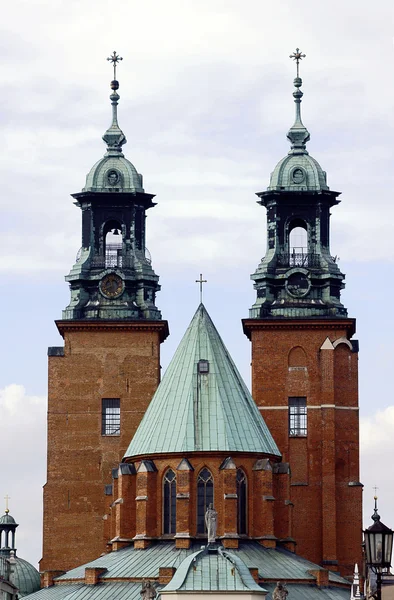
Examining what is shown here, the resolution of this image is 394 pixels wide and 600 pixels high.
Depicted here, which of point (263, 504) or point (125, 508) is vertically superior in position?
point (263, 504)

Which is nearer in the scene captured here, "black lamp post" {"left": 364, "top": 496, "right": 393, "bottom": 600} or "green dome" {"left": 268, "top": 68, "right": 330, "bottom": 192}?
"black lamp post" {"left": 364, "top": 496, "right": 393, "bottom": 600}

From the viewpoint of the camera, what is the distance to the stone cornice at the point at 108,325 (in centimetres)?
10431

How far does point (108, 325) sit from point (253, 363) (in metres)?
8.18

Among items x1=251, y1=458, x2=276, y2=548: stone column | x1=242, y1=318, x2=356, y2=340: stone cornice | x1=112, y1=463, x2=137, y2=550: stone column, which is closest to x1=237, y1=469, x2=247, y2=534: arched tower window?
x1=251, y1=458, x2=276, y2=548: stone column

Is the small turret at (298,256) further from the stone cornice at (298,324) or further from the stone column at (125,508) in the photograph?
the stone column at (125,508)

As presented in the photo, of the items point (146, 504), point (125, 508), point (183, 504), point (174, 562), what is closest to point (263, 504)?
point (183, 504)

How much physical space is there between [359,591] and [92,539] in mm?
19246

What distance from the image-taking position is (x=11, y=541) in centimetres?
12725

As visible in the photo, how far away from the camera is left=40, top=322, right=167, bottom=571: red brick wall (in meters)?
103

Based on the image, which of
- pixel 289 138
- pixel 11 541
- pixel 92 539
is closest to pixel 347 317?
pixel 289 138

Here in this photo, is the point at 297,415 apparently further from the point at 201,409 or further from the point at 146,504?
the point at 146,504

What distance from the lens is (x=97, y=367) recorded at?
104812 mm

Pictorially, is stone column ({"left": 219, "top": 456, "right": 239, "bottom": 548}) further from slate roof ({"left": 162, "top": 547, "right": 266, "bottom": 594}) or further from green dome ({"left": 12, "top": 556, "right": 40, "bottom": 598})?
green dome ({"left": 12, "top": 556, "right": 40, "bottom": 598})

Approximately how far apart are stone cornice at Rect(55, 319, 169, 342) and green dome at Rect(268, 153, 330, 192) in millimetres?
9940
